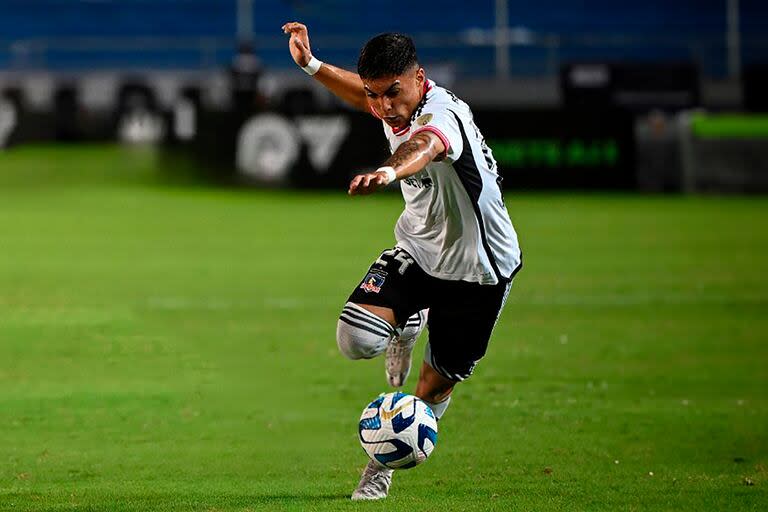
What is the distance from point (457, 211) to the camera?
6.57 metres

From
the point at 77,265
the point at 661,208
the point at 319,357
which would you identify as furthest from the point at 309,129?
the point at 319,357

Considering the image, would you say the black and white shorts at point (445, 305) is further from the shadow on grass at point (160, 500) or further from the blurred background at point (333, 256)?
the shadow on grass at point (160, 500)

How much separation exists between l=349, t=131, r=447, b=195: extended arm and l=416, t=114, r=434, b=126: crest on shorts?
153 mm

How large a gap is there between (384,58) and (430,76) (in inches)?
990

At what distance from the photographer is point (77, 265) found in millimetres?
16703

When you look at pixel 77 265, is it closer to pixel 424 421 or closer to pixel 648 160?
pixel 424 421

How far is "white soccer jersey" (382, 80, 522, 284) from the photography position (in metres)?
6.38

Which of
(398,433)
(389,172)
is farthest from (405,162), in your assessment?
(398,433)

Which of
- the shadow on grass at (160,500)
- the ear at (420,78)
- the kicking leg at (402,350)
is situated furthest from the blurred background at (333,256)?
the ear at (420,78)

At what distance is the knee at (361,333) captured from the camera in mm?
6406

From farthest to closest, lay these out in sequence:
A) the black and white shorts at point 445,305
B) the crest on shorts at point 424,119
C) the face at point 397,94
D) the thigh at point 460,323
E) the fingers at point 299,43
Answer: the fingers at point 299,43
the thigh at point 460,323
the black and white shorts at point 445,305
the face at point 397,94
the crest on shorts at point 424,119

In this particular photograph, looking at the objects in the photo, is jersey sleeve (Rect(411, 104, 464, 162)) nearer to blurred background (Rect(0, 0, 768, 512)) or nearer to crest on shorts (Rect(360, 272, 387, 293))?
crest on shorts (Rect(360, 272, 387, 293))

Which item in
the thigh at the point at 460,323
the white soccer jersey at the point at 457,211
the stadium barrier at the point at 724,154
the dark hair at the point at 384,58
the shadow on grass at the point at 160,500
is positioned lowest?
the stadium barrier at the point at 724,154

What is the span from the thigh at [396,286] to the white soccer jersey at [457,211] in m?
0.06
